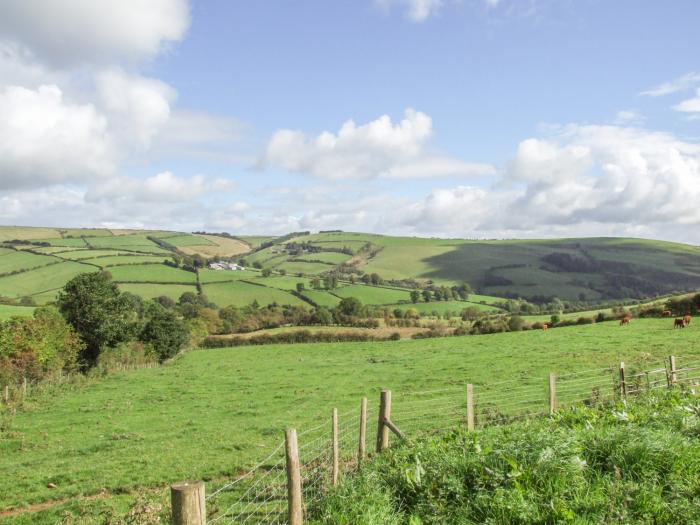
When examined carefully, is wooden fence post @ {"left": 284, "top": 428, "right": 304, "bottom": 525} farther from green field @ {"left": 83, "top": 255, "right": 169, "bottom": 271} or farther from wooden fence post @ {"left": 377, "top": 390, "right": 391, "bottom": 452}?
green field @ {"left": 83, "top": 255, "right": 169, "bottom": 271}

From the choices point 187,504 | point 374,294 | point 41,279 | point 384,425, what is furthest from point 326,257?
point 187,504

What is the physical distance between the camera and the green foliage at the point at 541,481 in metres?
6.45

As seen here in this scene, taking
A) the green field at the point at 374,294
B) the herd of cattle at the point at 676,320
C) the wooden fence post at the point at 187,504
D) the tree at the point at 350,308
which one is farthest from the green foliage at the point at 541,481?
the green field at the point at 374,294

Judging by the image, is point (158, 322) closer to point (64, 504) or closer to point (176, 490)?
point (64, 504)

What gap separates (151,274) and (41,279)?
23.2 metres

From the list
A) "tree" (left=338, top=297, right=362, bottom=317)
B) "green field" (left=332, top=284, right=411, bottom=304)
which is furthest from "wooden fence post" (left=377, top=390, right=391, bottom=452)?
"green field" (left=332, top=284, right=411, bottom=304)

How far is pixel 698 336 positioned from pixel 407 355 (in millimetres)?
22668

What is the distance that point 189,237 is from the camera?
7657 inches

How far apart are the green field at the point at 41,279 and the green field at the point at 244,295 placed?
28742 millimetres

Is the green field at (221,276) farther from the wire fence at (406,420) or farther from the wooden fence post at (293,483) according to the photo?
the wooden fence post at (293,483)

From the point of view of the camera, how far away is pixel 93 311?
4847cm

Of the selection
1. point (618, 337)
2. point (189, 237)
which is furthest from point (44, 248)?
point (618, 337)

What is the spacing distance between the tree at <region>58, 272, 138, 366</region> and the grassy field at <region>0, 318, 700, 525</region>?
23.0ft

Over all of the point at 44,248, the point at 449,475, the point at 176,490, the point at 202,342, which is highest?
the point at 44,248
